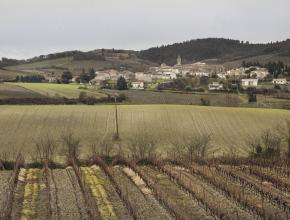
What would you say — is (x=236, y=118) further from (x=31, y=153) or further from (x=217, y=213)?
(x=217, y=213)

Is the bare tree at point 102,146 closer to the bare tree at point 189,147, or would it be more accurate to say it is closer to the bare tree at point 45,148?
the bare tree at point 45,148

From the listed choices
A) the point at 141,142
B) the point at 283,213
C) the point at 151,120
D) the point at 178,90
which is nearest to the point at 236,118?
the point at 151,120

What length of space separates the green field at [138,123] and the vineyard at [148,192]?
48.0 ft

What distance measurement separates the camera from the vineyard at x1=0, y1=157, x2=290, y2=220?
22.8 meters

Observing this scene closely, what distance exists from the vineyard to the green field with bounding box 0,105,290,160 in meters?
14.6

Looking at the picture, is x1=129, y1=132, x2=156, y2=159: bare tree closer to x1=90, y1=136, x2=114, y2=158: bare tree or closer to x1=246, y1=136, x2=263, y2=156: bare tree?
x1=90, y1=136, x2=114, y2=158: bare tree

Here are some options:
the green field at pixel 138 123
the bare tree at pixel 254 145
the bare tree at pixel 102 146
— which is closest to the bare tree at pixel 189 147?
the green field at pixel 138 123

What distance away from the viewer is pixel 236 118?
64.3 meters

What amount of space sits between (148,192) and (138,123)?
34.1 meters

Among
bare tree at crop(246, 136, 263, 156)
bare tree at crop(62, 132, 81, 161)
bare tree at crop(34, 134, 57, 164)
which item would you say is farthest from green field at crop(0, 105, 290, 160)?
bare tree at crop(62, 132, 81, 161)

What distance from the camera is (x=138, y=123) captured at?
202ft

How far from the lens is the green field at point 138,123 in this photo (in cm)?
5475

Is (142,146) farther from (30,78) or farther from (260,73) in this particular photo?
(260,73)

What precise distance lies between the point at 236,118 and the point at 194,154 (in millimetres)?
18392
